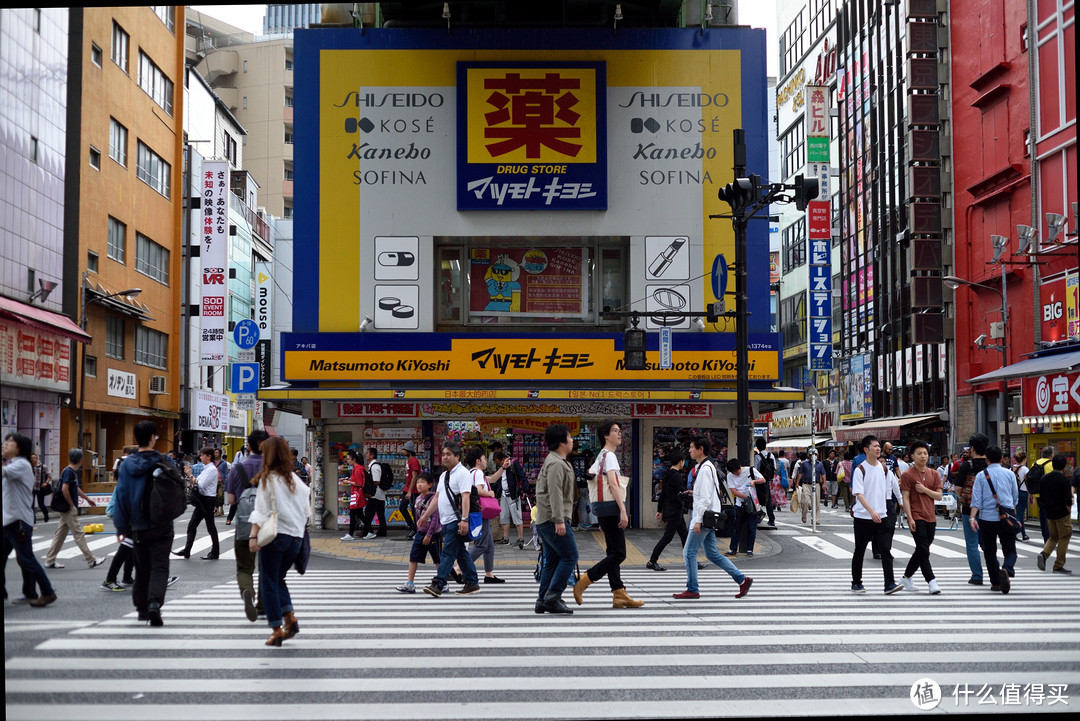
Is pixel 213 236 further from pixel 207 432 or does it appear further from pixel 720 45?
pixel 720 45

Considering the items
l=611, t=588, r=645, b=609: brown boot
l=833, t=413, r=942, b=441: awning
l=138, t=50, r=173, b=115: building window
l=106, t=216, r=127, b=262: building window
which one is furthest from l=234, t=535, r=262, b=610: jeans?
l=833, t=413, r=942, b=441: awning

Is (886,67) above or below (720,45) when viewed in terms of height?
above

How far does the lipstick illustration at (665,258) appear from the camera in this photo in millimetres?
24203

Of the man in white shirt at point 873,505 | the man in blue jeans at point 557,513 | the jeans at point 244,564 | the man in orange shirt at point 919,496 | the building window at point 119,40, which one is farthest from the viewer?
the man in orange shirt at point 919,496

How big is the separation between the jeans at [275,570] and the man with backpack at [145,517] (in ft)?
6.03

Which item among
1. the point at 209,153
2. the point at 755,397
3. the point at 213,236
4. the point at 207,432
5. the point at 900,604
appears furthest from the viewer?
the point at 209,153

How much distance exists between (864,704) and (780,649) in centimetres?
225

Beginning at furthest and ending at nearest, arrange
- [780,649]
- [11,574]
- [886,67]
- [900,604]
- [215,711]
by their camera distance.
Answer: [886,67], [900,604], [780,649], [215,711], [11,574]

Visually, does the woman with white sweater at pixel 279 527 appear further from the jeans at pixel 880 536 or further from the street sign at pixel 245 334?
the street sign at pixel 245 334

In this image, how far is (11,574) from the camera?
18.9 feet

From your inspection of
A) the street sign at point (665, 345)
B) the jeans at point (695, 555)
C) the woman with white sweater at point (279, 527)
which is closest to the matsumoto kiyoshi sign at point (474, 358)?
the street sign at point (665, 345)

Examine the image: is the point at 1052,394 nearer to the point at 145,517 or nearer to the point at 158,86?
the point at 158,86

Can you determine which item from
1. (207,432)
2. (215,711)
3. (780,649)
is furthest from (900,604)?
(207,432)

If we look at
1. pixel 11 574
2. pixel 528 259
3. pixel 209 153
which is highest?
pixel 209 153
